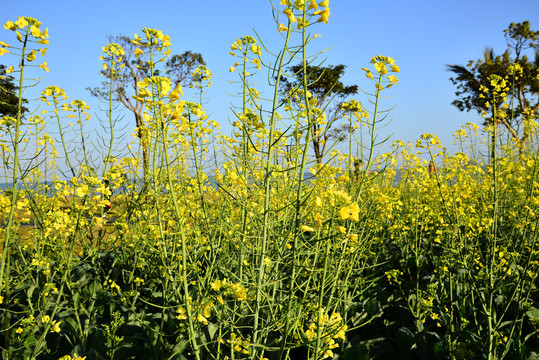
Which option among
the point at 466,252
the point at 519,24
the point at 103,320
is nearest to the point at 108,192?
the point at 103,320

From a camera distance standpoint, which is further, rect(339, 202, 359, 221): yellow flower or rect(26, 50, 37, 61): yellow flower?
rect(26, 50, 37, 61): yellow flower

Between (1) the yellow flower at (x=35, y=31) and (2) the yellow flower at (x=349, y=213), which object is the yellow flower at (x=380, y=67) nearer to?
(2) the yellow flower at (x=349, y=213)

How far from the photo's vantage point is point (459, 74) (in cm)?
1639

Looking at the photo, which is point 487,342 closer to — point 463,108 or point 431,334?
point 431,334

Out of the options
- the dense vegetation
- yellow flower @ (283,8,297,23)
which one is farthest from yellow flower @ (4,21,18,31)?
yellow flower @ (283,8,297,23)

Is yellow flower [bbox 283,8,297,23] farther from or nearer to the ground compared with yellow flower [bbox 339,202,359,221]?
farther from the ground

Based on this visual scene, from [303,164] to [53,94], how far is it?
2794mm

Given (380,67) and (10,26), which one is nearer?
(10,26)

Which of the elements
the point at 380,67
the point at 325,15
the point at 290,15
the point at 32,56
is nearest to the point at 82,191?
the point at 32,56

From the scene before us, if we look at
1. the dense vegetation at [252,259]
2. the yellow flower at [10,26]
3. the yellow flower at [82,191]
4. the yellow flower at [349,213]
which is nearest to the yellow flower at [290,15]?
the dense vegetation at [252,259]

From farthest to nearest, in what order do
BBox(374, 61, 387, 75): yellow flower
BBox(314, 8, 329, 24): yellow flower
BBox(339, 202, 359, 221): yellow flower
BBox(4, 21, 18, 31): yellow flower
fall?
BBox(374, 61, 387, 75): yellow flower < BBox(4, 21, 18, 31): yellow flower < BBox(314, 8, 329, 24): yellow flower < BBox(339, 202, 359, 221): yellow flower

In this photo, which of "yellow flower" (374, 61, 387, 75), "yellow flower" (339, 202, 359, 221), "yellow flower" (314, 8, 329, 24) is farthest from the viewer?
"yellow flower" (374, 61, 387, 75)

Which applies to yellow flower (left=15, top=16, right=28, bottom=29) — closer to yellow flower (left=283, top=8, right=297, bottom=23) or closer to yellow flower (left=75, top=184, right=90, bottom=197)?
yellow flower (left=75, top=184, right=90, bottom=197)

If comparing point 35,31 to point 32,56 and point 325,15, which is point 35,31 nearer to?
point 32,56
